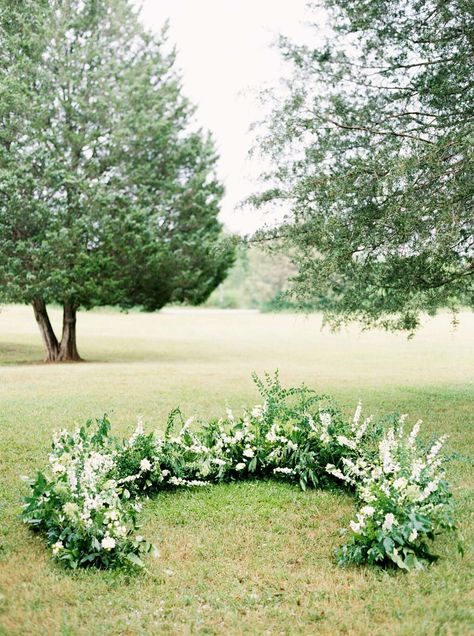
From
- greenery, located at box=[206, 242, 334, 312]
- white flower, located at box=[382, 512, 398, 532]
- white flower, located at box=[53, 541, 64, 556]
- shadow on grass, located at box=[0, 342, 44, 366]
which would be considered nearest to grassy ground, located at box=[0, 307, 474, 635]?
white flower, located at box=[53, 541, 64, 556]

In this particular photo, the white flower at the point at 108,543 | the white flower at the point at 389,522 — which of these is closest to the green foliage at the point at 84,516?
the white flower at the point at 108,543

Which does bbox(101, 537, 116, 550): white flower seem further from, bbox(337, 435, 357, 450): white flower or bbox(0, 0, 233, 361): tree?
bbox(0, 0, 233, 361): tree

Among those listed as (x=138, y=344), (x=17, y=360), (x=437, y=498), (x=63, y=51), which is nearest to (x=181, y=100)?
(x=63, y=51)

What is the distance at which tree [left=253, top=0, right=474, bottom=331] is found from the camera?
9102 mm

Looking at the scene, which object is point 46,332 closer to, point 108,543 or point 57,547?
point 57,547

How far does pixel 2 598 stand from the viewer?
15.0 feet

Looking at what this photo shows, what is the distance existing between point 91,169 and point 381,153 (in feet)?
48.0

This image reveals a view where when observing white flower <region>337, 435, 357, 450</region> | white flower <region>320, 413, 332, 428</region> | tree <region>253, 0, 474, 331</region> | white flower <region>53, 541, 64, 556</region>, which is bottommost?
white flower <region>53, 541, 64, 556</region>

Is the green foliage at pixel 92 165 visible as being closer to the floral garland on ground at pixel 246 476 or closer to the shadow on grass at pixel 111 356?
the shadow on grass at pixel 111 356

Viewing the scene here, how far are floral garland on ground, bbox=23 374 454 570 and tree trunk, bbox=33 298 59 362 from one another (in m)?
17.5

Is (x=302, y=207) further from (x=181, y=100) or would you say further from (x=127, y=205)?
(x=181, y=100)

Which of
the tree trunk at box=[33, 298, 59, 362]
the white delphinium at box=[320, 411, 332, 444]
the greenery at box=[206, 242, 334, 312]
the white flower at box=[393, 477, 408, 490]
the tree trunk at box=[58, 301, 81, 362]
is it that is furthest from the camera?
the greenery at box=[206, 242, 334, 312]

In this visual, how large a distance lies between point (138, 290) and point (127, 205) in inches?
129

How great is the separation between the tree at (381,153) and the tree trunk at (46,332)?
14691mm
